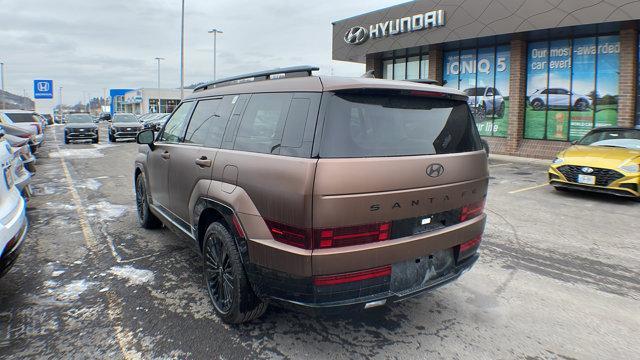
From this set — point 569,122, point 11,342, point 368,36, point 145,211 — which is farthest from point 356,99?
point 368,36

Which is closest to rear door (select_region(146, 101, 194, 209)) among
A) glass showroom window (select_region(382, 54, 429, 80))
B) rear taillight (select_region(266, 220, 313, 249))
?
rear taillight (select_region(266, 220, 313, 249))

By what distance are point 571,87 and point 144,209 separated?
1577 cm

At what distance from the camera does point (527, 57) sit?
1720 centimetres

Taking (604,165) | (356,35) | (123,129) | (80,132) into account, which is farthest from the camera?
(123,129)

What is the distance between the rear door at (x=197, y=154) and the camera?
3.67 metres

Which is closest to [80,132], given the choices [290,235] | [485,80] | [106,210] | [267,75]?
[106,210]

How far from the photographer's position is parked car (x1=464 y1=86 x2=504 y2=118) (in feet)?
59.8

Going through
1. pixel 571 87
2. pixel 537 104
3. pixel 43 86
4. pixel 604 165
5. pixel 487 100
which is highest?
pixel 43 86

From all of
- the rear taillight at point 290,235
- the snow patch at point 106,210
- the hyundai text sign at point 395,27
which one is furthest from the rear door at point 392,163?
the hyundai text sign at point 395,27

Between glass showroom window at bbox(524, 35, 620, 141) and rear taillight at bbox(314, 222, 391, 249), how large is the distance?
15.6 m

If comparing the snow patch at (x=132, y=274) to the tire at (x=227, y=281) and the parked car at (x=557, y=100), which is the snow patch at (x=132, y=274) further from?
the parked car at (x=557, y=100)

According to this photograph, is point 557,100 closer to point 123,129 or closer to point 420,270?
point 420,270

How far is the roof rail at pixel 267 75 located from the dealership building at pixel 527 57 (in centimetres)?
1366

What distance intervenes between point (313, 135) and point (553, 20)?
49.0 ft
